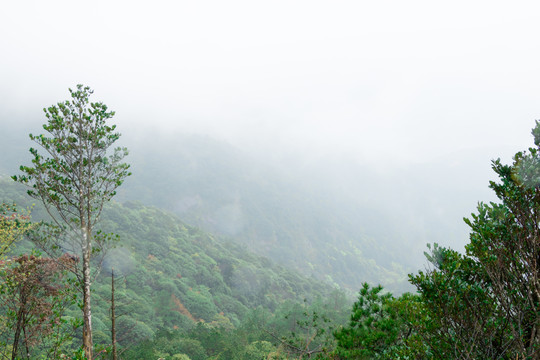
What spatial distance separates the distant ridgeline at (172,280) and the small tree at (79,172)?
30.5 meters

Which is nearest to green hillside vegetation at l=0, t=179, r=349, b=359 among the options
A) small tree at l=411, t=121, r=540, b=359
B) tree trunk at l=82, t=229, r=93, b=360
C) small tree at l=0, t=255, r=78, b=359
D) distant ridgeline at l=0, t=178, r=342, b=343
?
distant ridgeline at l=0, t=178, r=342, b=343

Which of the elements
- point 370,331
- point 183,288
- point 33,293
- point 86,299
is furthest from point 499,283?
point 183,288

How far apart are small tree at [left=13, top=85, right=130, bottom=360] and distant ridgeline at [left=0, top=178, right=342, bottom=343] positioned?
100ft

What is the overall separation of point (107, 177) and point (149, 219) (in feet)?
310

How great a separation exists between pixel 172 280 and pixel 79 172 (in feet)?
199

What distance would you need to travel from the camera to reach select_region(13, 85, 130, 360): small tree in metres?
10.4

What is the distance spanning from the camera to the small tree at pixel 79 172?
10.4 metres

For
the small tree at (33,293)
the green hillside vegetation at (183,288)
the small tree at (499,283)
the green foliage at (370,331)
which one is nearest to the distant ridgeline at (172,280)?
the green hillside vegetation at (183,288)

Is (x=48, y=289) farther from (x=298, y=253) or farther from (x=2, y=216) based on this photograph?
(x=298, y=253)

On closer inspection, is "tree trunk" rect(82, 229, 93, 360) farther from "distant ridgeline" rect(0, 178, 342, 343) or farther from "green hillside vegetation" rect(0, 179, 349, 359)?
"distant ridgeline" rect(0, 178, 342, 343)

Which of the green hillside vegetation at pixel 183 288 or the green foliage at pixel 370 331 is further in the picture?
the green hillside vegetation at pixel 183 288

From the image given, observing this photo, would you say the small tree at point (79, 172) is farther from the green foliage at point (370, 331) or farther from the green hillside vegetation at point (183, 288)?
the green hillside vegetation at point (183, 288)

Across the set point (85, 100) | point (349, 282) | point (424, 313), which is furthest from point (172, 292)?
point (349, 282)

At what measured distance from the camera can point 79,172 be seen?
11031 mm
